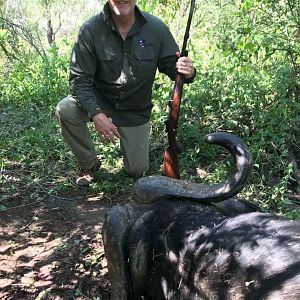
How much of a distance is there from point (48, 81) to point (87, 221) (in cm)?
349

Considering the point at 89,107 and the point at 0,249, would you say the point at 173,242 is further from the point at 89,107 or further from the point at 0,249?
the point at 89,107

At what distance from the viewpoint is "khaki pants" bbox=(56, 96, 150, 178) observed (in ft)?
15.5

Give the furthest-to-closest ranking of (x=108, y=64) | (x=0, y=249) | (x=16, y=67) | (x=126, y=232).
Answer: (x=16, y=67) → (x=108, y=64) → (x=0, y=249) → (x=126, y=232)

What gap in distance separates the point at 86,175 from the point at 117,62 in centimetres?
114

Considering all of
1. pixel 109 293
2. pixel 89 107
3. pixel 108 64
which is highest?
pixel 108 64

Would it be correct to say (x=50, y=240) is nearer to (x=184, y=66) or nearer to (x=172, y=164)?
(x=172, y=164)

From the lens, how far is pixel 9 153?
5.34 m

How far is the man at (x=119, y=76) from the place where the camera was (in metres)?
4.37

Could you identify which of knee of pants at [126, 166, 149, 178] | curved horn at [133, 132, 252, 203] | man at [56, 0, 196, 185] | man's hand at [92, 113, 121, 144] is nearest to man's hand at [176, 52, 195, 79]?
man at [56, 0, 196, 185]

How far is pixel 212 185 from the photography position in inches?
113

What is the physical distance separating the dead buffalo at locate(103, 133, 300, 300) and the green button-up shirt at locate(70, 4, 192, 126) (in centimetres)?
162

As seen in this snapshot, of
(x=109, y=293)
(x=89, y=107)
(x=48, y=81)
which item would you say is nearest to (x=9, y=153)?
(x=89, y=107)

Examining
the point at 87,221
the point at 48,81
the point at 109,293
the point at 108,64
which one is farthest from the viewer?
the point at 48,81

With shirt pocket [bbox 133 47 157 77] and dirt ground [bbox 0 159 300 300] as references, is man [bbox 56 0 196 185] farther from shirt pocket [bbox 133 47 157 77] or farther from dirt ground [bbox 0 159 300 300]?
dirt ground [bbox 0 159 300 300]
